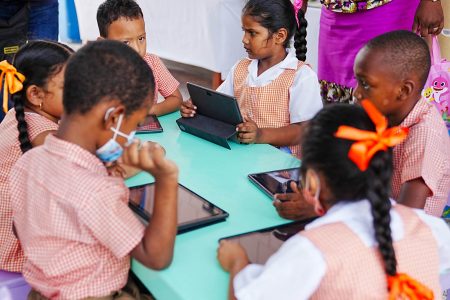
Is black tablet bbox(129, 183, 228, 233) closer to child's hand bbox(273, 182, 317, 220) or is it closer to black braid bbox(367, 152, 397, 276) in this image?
child's hand bbox(273, 182, 317, 220)

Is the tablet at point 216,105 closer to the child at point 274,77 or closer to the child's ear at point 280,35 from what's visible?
the child at point 274,77

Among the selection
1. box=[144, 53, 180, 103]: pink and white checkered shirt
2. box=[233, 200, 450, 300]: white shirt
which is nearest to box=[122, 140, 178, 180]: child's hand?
box=[233, 200, 450, 300]: white shirt

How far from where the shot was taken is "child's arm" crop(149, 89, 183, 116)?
1.90 m

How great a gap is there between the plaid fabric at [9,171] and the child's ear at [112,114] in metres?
0.44

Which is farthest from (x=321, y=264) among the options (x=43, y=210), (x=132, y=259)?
(x=43, y=210)

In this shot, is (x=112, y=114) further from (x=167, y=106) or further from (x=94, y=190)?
(x=167, y=106)

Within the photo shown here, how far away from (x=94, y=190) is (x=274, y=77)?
3.55 feet

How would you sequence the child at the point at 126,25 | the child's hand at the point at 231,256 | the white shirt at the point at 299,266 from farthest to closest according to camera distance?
the child at the point at 126,25 → the child's hand at the point at 231,256 → the white shirt at the point at 299,266

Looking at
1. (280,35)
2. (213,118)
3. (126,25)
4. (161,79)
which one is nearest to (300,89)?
(280,35)

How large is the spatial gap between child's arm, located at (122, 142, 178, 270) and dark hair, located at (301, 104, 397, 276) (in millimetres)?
245

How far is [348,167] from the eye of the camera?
0.88m

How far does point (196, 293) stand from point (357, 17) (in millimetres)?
1506

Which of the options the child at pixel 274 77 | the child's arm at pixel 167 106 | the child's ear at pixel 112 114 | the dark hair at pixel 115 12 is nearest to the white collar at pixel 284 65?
Result: the child at pixel 274 77

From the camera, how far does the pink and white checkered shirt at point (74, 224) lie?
959mm
